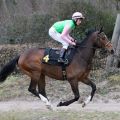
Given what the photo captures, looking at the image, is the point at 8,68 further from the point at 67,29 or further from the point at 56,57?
the point at 67,29

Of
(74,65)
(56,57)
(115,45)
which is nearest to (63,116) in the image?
(74,65)

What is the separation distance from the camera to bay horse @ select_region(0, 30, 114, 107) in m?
13.4

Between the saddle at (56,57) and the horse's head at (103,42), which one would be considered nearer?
the horse's head at (103,42)

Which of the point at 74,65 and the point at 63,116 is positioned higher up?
the point at 74,65

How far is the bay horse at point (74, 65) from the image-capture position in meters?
13.4

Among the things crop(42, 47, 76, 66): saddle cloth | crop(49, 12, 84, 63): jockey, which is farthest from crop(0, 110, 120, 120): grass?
crop(49, 12, 84, 63): jockey

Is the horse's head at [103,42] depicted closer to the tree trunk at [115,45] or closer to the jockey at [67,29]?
the jockey at [67,29]

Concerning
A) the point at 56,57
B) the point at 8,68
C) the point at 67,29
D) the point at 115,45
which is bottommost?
the point at 115,45

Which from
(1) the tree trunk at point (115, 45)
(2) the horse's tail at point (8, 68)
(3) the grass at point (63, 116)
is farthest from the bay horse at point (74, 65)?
(1) the tree trunk at point (115, 45)

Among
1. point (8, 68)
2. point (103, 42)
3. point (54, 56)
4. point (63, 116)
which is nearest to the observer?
point (63, 116)

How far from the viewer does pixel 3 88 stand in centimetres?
1780

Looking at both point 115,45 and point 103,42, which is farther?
point 115,45

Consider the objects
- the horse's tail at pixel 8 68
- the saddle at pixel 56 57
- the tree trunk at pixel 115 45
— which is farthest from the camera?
the tree trunk at pixel 115 45

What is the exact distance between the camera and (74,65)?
13484mm
